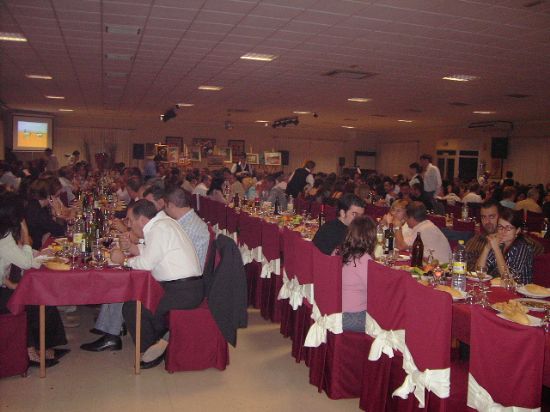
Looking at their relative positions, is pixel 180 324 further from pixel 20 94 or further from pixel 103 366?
pixel 20 94

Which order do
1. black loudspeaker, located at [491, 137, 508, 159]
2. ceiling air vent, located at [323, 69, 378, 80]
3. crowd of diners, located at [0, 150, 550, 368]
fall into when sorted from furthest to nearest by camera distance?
black loudspeaker, located at [491, 137, 508, 159] → ceiling air vent, located at [323, 69, 378, 80] → crowd of diners, located at [0, 150, 550, 368]

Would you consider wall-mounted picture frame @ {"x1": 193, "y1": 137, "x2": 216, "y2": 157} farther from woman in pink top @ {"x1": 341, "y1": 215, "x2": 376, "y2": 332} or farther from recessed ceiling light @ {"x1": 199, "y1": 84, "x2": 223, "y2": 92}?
woman in pink top @ {"x1": 341, "y1": 215, "x2": 376, "y2": 332}

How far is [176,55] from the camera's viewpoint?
7.76 metres

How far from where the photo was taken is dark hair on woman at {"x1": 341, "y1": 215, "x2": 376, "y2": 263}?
11.1ft

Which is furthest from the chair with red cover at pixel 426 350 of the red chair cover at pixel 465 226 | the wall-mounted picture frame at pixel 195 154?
the wall-mounted picture frame at pixel 195 154

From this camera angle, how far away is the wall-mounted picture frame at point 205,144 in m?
21.5

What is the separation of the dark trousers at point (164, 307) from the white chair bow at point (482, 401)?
2.16 metres

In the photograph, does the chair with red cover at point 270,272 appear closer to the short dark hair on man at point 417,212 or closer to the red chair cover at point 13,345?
the short dark hair on man at point 417,212

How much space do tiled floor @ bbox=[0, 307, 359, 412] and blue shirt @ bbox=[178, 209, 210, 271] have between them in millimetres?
893

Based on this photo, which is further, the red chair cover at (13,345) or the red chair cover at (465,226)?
the red chair cover at (465,226)

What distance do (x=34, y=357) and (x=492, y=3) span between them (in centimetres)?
503

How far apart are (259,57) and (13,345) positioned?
5.49m

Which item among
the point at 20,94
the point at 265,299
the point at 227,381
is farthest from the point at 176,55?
the point at 20,94

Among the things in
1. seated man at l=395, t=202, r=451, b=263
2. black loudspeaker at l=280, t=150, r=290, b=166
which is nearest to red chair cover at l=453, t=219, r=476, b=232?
seated man at l=395, t=202, r=451, b=263
